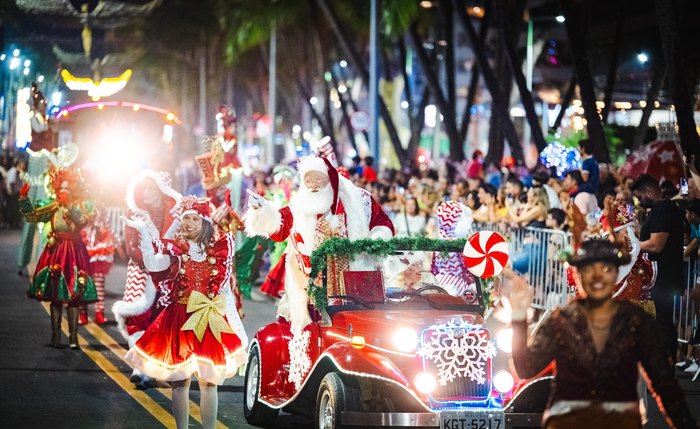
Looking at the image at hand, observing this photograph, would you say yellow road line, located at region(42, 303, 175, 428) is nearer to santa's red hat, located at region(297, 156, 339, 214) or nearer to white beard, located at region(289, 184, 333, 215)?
white beard, located at region(289, 184, 333, 215)

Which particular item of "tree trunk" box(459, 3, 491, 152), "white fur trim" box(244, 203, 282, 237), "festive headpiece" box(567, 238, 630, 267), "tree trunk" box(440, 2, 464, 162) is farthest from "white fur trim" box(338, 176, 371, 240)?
"tree trunk" box(459, 3, 491, 152)

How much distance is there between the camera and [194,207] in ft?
29.6

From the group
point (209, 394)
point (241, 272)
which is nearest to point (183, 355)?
point (209, 394)

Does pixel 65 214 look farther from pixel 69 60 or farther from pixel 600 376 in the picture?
pixel 69 60

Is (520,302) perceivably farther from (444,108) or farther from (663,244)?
(444,108)

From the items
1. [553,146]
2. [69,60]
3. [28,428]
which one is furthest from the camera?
[69,60]

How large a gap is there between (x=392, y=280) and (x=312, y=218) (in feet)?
3.29

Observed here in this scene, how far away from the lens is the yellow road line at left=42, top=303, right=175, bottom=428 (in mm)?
10178

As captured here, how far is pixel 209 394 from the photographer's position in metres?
8.91

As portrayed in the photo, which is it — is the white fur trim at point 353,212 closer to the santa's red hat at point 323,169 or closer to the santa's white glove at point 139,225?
the santa's red hat at point 323,169

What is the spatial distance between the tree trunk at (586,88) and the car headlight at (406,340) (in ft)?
50.8

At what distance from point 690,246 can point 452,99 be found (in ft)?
76.3

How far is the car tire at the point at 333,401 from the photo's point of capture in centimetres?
834

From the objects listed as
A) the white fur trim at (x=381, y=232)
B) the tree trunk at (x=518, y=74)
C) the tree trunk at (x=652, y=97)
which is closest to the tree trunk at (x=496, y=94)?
the tree trunk at (x=518, y=74)
